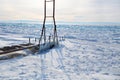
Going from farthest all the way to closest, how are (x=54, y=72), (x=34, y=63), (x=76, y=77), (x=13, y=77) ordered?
(x=34, y=63) < (x=54, y=72) < (x=76, y=77) < (x=13, y=77)

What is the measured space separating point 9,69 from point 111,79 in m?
6.01

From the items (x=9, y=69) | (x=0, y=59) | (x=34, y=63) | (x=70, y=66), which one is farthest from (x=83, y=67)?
(x=0, y=59)

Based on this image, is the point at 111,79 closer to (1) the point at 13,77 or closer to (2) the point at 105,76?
(2) the point at 105,76

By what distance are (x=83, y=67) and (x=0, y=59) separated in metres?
5.87

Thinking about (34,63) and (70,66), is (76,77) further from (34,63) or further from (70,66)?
(34,63)

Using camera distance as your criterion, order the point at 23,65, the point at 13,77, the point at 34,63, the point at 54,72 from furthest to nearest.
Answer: the point at 34,63
the point at 23,65
the point at 54,72
the point at 13,77

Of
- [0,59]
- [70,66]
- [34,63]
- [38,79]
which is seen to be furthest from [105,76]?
[0,59]

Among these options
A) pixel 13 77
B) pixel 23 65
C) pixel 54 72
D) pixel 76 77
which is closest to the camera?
pixel 13 77

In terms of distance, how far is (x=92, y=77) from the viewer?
1064 cm

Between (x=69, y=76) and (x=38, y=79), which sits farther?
(x=69, y=76)

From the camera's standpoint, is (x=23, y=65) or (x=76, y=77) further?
(x=23, y=65)

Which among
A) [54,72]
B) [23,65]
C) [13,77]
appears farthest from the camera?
[23,65]

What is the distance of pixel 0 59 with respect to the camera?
13258 millimetres

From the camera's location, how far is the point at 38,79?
9.81 m
